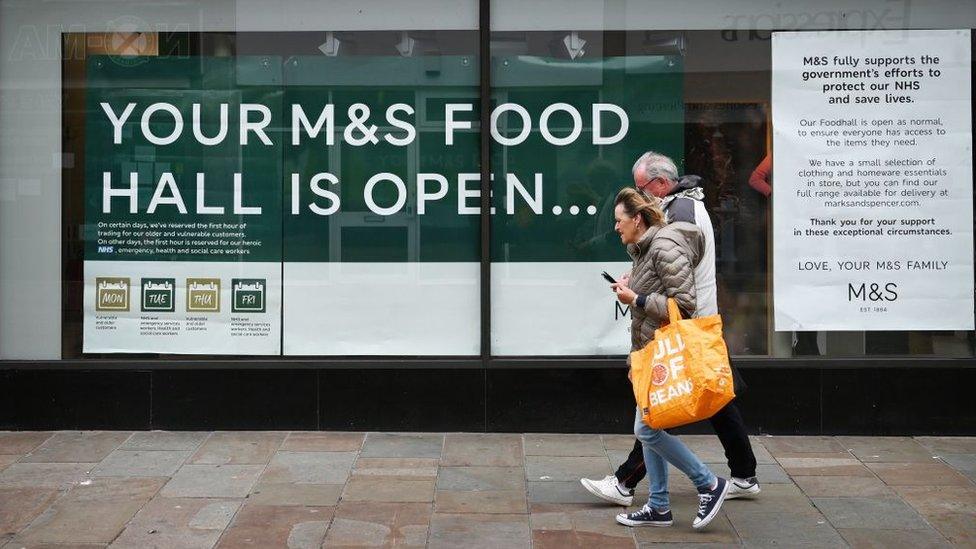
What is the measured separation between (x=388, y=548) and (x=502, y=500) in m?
0.96

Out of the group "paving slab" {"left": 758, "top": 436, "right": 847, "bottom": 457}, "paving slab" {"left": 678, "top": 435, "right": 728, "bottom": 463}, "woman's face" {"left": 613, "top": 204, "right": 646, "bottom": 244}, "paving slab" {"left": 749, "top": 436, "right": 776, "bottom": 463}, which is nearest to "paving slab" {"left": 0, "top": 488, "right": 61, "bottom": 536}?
"woman's face" {"left": 613, "top": 204, "right": 646, "bottom": 244}

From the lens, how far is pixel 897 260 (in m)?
7.70

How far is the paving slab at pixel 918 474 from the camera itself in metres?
6.56

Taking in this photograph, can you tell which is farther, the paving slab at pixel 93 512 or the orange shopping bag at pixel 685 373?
the paving slab at pixel 93 512

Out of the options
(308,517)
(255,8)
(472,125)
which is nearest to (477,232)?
(472,125)

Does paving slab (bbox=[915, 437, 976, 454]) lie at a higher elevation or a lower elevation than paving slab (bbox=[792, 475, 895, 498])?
higher

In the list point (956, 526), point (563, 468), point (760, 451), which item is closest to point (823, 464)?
point (760, 451)

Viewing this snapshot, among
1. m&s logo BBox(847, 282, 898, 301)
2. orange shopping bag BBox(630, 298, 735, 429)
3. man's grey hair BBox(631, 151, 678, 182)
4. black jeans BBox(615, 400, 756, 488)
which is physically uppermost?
man's grey hair BBox(631, 151, 678, 182)

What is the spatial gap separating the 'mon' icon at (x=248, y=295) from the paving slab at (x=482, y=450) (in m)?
1.54

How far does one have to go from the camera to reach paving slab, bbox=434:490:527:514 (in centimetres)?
601

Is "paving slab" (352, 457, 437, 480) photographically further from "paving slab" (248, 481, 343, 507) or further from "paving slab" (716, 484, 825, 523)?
"paving slab" (716, 484, 825, 523)

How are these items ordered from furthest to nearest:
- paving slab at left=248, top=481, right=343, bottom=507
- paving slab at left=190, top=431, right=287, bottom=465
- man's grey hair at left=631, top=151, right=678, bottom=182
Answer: paving slab at left=190, top=431, right=287, bottom=465, paving slab at left=248, top=481, right=343, bottom=507, man's grey hair at left=631, top=151, right=678, bottom=182

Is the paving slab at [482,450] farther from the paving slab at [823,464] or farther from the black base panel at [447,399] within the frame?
the paving slab at [823,464]

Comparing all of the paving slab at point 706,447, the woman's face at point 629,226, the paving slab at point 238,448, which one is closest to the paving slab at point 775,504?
the paving slab at point 706,447
